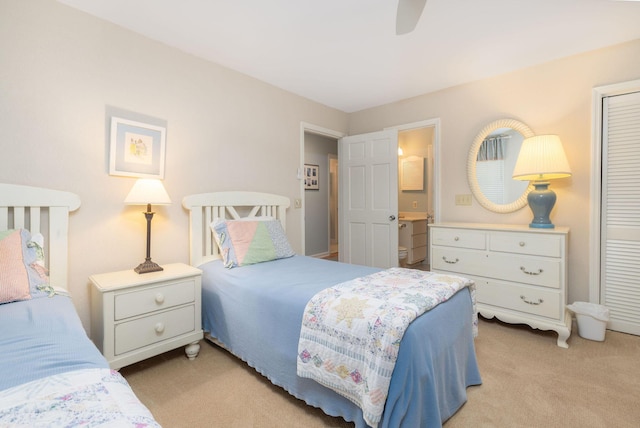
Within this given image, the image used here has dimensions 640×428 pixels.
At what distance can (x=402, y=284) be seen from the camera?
1.71 metres

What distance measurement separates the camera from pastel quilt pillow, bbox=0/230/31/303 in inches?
55.2

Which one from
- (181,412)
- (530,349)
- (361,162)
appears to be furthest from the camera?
(361,162)

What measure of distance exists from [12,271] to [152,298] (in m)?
0.69

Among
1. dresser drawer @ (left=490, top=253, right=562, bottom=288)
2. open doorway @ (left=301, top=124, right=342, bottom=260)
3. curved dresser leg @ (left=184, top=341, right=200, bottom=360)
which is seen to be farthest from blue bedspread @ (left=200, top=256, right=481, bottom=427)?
open doorway @ (left=301, top=124, right=342, bottom=260)

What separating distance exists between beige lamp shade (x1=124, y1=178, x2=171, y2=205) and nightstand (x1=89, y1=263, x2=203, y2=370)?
500mm

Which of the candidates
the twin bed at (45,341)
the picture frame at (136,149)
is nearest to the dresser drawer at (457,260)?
the picture frame at (136,149)

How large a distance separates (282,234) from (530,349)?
2183 millimetres

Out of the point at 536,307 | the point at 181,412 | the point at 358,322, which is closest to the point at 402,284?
the point at 358,322

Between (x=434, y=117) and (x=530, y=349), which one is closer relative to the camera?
(x=530, y=349)

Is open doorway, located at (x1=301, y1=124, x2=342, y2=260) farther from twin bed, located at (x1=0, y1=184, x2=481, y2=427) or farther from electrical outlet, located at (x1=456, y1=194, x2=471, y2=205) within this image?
twin bed, located at (x1=0, y1=184, x2=481, y2=427)

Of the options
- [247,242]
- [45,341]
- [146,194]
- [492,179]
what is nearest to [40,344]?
[45,341]

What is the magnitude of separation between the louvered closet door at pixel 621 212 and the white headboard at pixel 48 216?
A: 13.5 ft

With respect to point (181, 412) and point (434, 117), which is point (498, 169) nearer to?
point (434, 117)

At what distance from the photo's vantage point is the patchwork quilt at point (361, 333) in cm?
125
